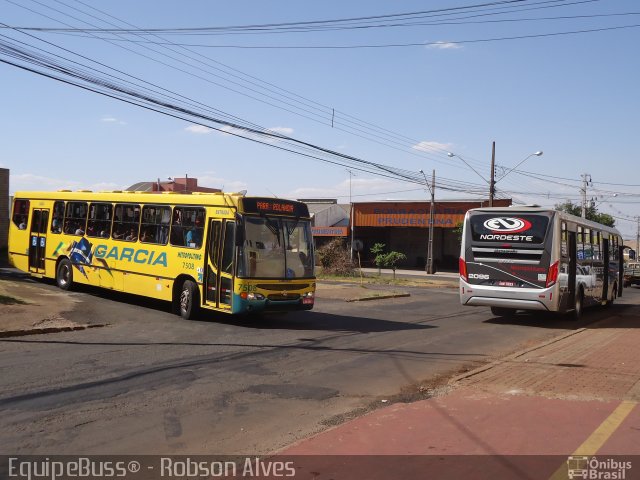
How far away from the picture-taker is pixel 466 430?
242 inches

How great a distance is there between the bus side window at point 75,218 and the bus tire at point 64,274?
986mm

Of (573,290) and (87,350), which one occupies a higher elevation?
(573,290)

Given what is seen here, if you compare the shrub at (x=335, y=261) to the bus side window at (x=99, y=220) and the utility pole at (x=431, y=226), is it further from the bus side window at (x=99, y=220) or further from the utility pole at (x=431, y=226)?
the bus side window at (x=99, y=220)

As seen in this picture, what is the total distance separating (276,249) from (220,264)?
134 centimetres

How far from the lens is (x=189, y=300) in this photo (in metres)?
14.7

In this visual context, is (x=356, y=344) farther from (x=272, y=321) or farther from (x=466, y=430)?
(x=466, y=430)

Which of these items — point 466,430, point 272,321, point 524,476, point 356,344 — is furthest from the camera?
point 272,321

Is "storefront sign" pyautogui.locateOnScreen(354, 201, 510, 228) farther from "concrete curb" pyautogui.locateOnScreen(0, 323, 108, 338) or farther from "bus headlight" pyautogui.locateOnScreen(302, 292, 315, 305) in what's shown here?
"concrete curb" pyautogui.locateOnScreen(0, 323, 108, 338)

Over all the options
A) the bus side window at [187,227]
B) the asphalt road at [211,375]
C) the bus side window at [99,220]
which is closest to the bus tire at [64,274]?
the bus side window at [99,220]

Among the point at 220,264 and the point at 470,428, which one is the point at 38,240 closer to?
the point at 220,264

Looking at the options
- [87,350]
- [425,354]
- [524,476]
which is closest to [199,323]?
[87,350]

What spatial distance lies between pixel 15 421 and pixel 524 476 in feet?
16.7

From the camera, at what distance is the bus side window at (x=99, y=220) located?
17406 millimetres

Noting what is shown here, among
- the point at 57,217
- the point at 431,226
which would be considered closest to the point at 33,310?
the point at 57,217
